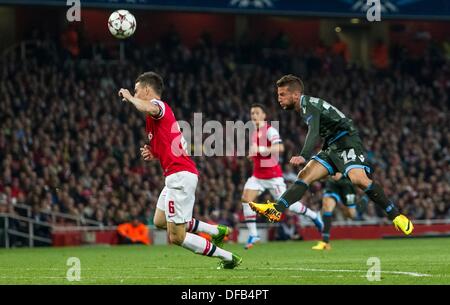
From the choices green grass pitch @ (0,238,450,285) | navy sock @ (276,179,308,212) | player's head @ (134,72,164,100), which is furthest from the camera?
navy sock @ (276,179,308,212)

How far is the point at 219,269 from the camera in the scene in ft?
42.0

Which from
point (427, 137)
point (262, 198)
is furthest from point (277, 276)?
point (427, 137)

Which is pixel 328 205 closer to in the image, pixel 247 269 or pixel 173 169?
pixel 247 269

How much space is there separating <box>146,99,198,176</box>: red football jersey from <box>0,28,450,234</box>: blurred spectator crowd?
12272mm

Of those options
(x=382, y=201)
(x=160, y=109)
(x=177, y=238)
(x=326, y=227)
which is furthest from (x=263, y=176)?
(x=160, y=109)

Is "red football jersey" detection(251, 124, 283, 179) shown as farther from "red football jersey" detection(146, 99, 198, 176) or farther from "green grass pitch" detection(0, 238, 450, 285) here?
"red football jersey" detection(146, 99, 198, 176)

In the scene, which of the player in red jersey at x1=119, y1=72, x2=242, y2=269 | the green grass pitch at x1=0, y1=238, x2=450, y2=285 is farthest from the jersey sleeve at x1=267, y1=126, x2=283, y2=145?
the player in red jersey at x1=119, y1=72, x2=242, y2=269

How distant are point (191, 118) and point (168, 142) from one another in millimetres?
17741

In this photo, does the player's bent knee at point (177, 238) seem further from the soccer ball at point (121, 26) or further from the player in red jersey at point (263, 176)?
the player in red jersey at point (263, 176)

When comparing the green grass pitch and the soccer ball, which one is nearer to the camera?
the green grass pitch

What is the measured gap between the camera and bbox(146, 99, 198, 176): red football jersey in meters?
12.4

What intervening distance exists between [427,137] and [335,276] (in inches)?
883

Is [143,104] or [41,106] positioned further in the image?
[41,106]

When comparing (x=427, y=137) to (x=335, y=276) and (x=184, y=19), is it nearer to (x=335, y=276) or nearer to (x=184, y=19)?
(x=184, y=19)
